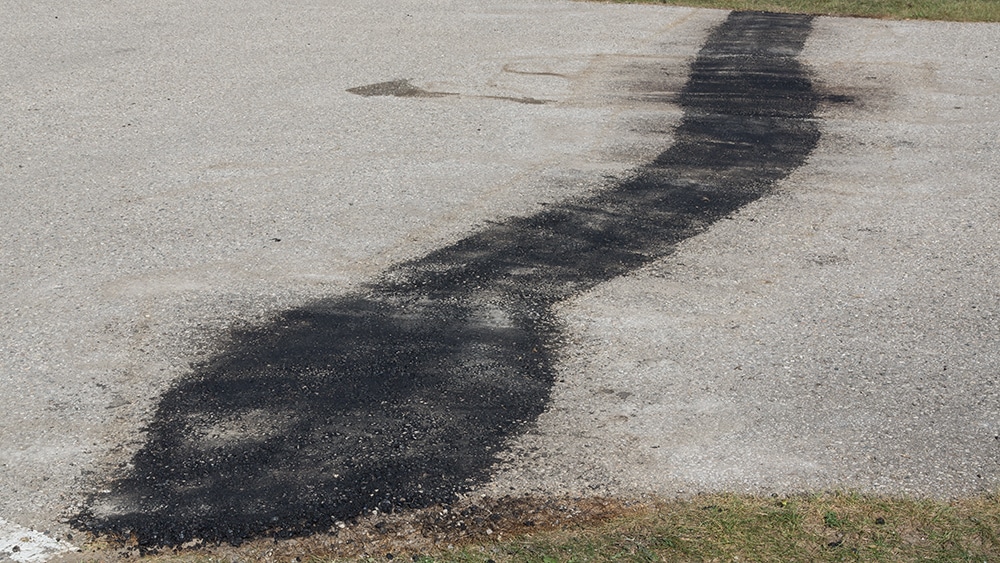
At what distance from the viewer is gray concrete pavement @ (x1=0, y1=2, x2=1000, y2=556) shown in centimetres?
508

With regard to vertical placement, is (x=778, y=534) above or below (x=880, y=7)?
below

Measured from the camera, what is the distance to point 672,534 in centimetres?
430

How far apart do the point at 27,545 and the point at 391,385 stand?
1.94 metres

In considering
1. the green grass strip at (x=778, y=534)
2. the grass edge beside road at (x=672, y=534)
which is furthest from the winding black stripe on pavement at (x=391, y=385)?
the green grass strip at (x=778, y=534)

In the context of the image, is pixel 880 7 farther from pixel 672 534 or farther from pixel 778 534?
pixel 672 534

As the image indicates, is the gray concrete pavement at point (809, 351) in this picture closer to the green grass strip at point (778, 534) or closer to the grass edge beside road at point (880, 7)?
the green grass strip at point (778, 534)

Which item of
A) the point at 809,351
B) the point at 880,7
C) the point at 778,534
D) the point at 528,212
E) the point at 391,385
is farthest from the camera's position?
the point at 880,7

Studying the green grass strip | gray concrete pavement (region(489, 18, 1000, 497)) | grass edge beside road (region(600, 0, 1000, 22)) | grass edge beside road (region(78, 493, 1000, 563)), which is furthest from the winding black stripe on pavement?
grass edge beside road (region(600, 0, 1000, 22))

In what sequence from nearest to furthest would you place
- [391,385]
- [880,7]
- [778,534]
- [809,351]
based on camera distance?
[778,534] < [391,385] < [809,351] < [880,7]

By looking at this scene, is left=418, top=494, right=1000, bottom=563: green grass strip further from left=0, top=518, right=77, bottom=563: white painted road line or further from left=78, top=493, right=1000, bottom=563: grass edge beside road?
left=0, top=518, right=77, bottom=563: white painted road line

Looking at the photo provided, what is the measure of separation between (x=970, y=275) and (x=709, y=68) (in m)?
6.61

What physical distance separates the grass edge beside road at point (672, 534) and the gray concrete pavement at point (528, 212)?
0.63 ft

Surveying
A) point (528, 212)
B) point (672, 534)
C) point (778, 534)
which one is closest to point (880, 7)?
point (528, 212)

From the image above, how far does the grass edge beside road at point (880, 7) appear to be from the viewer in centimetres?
1705
